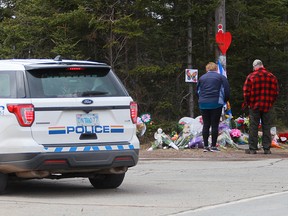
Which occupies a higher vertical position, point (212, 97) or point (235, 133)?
point (212, 97)

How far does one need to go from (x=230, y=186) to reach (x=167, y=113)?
38.8 ft

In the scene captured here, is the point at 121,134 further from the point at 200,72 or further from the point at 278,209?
the point at 200,72

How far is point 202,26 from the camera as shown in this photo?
23.0 metres

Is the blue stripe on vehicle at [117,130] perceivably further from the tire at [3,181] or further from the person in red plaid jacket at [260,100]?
the person in red plaid jacket at [260,100]

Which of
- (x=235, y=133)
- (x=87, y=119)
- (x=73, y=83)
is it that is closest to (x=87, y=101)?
(x=87, y=119)

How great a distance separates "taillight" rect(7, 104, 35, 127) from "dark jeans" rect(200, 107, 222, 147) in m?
6.39

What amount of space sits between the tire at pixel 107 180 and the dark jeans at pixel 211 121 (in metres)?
4.92

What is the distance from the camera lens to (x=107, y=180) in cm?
975

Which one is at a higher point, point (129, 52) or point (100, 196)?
point (129, 52)

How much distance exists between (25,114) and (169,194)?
2158 millimetres

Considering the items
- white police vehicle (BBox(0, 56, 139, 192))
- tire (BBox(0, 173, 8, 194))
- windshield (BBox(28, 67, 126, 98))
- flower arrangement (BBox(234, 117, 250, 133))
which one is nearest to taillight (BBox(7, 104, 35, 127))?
white police vehicle (BBox(0, 56, 139, 192))

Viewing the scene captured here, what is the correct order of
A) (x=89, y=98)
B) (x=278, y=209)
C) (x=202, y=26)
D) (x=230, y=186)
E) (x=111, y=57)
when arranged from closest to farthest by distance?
(x=278, y=209) < (x=89, y=98) < (x=230, y=186) < (x=111, y=57) < (x=202, y=26)

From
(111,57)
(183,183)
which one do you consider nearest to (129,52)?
(111,57)

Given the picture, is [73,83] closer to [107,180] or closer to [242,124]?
[107,180]
